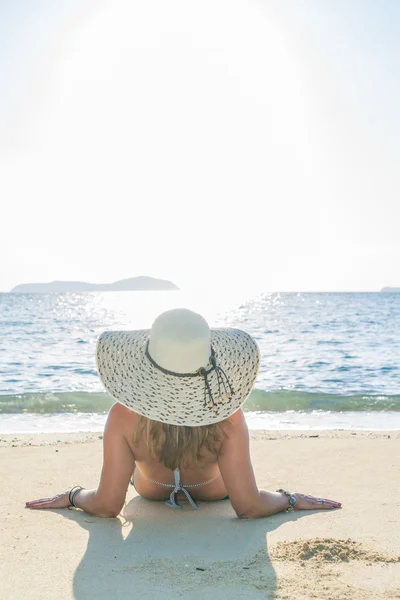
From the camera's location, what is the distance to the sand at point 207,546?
8.08 feet

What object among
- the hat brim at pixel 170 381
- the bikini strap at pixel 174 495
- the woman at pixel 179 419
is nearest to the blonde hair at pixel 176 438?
the woman at pixel 179 419

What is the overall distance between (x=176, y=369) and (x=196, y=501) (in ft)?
3.98

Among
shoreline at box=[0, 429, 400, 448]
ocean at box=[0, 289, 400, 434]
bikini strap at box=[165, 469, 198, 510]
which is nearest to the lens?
bikini strap at box=[165, 469, 198, 510]

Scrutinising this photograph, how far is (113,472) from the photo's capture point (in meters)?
3.22

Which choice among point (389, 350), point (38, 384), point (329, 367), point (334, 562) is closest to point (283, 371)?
point (329, 367)

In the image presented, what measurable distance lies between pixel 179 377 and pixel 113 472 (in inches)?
29.1

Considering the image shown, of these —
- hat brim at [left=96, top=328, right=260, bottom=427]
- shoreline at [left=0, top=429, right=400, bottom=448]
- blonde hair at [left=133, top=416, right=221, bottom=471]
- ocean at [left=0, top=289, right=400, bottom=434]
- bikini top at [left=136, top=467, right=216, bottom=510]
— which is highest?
hat brim at [left=96, top=328, right=260, bottom=427]

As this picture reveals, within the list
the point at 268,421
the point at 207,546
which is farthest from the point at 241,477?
the point at 268,421

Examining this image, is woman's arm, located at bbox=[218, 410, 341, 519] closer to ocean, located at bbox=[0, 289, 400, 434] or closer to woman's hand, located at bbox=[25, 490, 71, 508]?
woman's hand, located at bbox=[25, 490, 71, 508]

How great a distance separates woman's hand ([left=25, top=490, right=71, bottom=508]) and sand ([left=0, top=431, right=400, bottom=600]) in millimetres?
56

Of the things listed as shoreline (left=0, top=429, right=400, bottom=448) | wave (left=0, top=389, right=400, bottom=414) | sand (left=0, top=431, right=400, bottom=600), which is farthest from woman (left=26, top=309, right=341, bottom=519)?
wave (left=0, top=389, right=400, bottom=414)

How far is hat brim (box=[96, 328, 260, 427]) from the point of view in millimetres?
2867

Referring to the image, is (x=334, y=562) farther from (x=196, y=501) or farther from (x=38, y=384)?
(x=38, y=384)

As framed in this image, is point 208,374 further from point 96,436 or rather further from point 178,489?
point 96,436
